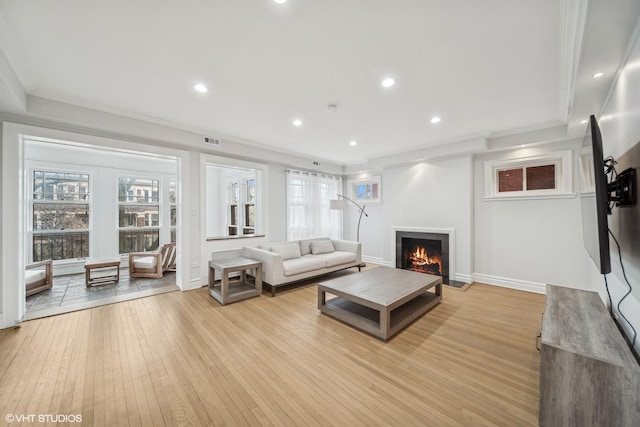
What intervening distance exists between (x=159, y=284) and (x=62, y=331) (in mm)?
1709

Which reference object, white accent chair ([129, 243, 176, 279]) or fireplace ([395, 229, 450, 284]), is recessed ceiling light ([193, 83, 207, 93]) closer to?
white accent chair ([129, 243, 176, 279])

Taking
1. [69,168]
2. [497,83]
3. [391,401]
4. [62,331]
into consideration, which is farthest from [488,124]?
[69,168]

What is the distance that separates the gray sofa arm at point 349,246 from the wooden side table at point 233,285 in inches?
80.0

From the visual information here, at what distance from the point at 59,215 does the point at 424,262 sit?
24.8ft

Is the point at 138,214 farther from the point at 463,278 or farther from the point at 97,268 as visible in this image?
the point at 463,278

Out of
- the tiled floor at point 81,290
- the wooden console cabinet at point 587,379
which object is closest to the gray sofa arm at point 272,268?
the tiled floor at point 81,290

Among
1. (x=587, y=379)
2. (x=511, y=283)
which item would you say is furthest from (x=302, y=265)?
(x=511, y=283)

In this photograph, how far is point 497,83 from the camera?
2490 mm

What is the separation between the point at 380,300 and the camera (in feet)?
8.43

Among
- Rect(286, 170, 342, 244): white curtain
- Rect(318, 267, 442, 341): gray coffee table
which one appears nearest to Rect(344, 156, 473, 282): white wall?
Rect(286, 170, 342, 244): white curtain

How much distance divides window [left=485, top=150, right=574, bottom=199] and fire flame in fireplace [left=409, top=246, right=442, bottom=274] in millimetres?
1575

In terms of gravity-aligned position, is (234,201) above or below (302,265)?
above

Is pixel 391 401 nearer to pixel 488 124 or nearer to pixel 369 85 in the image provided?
pixel 369 85

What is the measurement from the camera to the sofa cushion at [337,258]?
4.59 m
